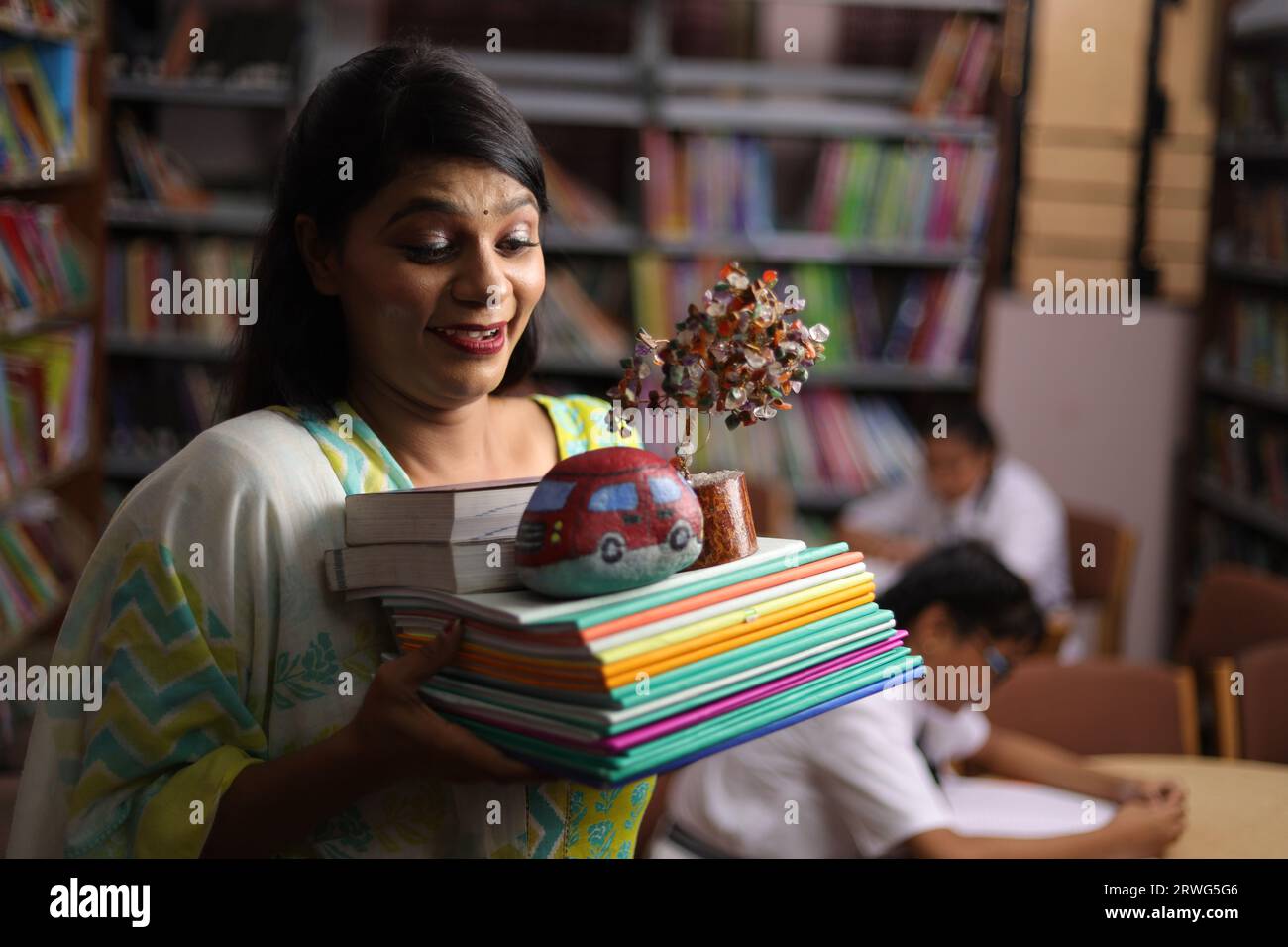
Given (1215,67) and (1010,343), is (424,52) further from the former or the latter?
(1215,67)

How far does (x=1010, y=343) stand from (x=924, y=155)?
985mm

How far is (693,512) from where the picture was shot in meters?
0.84

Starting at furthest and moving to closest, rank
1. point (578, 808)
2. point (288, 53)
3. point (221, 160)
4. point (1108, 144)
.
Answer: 1. point (1108, 144)
2. point (221, 160)
3. point (288, 53)
4. point (578, 808)

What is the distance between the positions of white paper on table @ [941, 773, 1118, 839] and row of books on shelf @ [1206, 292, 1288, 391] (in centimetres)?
240

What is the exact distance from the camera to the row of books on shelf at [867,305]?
4062 millimetres

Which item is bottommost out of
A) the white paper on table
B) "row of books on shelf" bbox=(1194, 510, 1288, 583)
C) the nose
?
the white paper on table

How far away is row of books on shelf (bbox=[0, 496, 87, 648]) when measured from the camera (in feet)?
10.8

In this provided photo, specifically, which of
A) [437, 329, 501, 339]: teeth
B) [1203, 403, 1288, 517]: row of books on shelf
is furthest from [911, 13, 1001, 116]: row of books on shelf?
[437, 329, 501, 339]: teeth

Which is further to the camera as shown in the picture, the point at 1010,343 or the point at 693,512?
the point at 1010,343

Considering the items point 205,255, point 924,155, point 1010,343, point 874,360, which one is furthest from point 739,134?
point 205,255

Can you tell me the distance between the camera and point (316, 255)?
37.2 inches

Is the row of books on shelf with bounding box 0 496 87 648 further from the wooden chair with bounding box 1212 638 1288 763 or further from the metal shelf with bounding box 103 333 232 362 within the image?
the wooden chair with bounding box 1212 638 1288 763

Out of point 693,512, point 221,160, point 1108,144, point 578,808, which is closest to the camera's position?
point 693,512

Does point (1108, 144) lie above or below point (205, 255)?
above
